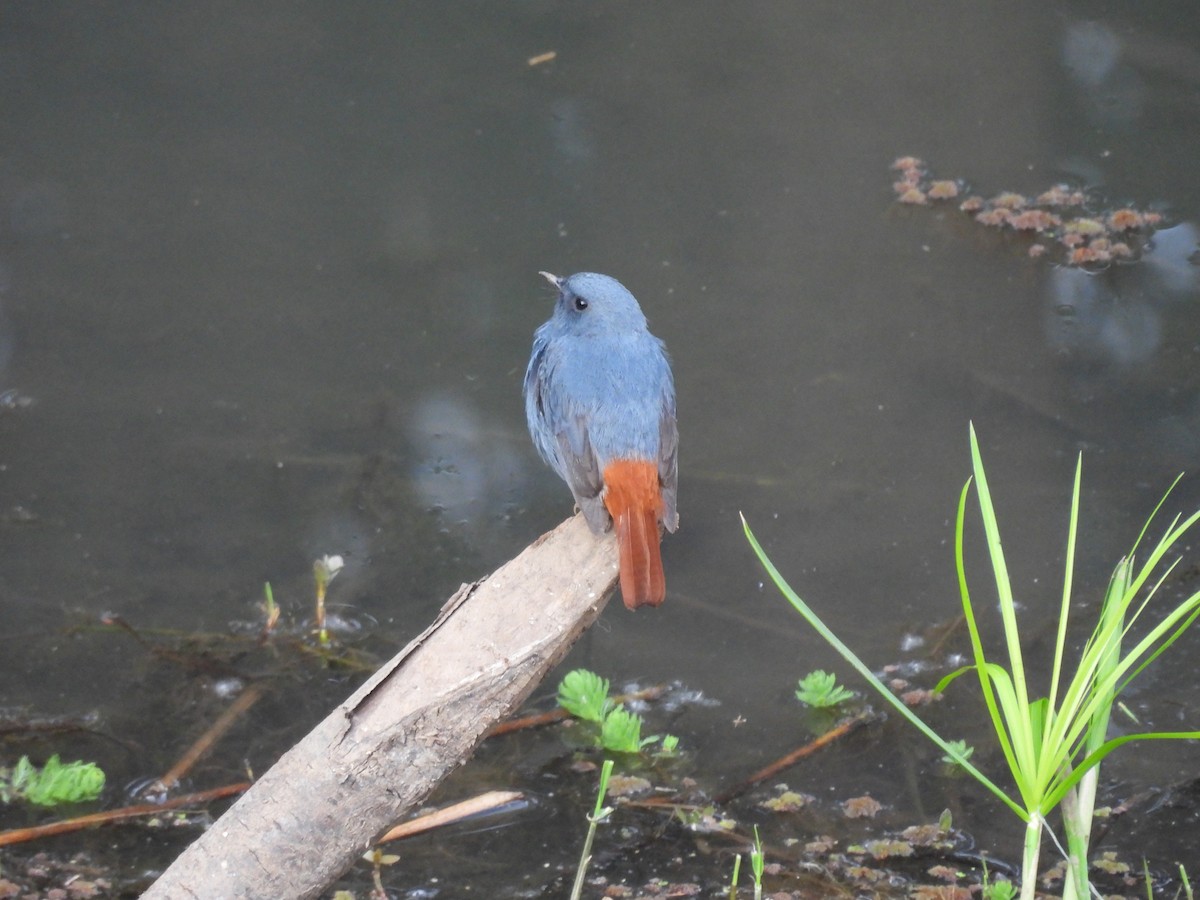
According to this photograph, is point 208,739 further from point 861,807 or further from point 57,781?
point 861,807

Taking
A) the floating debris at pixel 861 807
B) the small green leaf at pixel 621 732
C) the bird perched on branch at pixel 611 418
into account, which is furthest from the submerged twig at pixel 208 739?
the floating debris at pixel 861 807

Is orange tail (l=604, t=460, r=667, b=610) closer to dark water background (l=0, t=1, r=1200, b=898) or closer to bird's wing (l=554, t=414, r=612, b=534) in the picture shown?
bird's wing (l=554, t=414, r=612, b=534)

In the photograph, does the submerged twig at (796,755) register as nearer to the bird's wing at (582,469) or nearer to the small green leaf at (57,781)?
the bird's wing at (582,469)

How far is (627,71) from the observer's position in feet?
23.1

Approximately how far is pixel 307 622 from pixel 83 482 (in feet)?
4.07

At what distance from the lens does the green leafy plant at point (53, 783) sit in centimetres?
358

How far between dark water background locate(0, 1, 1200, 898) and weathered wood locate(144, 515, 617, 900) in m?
1.18

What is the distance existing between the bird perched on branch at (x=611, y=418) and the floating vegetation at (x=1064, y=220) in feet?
9.76

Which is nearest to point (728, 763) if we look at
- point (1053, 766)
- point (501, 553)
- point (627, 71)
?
point (501, 553)

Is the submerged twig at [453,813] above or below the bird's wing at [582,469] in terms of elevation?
below

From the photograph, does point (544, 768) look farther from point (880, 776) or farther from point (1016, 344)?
point (1016, 344)

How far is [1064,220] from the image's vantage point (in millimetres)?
6207

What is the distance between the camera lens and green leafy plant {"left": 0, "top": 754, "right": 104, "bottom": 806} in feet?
11.7

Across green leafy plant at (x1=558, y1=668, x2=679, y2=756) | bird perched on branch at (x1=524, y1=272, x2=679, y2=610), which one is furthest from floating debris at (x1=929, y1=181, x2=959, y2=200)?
green leafy plant at (x1=558, y1=668, x2=679, y2=756)
